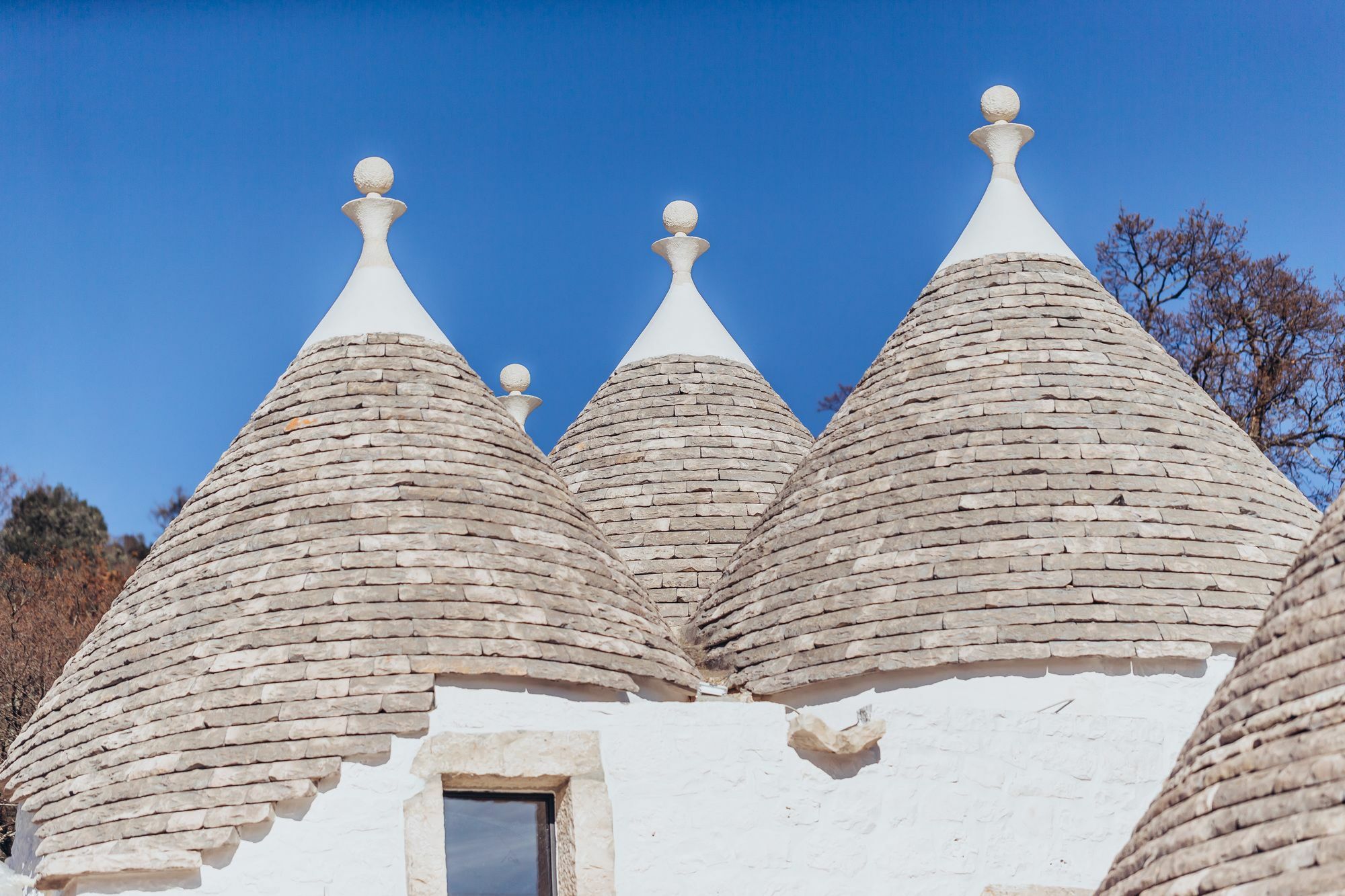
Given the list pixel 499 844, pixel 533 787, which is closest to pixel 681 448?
pixel 533 787

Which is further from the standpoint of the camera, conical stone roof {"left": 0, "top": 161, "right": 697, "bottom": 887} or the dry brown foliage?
the dry brown foliage

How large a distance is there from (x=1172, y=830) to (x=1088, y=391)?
589 centimetres

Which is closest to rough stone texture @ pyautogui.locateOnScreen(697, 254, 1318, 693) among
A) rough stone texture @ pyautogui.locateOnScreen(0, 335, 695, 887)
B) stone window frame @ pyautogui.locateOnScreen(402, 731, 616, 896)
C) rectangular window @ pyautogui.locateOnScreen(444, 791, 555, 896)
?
rough stone texture @ pyautogui.locateOnScreen(0, 335, 695, 887)

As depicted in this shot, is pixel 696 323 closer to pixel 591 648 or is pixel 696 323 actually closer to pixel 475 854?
pixel 591 648

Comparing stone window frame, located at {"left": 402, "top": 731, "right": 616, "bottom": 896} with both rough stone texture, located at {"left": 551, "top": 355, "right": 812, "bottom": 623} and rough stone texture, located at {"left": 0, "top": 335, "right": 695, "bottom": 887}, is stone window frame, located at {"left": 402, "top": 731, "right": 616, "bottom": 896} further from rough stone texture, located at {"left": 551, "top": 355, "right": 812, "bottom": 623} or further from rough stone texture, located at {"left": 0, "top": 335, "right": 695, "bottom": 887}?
rough stone texture, located at {"left": 551, "top": 355, "right": 812, "bottom": 623}

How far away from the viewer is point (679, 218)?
15.7 meters

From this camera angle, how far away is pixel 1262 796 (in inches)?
234

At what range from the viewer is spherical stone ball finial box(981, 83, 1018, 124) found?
13664mm

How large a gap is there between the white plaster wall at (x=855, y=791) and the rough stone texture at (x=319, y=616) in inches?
14.7

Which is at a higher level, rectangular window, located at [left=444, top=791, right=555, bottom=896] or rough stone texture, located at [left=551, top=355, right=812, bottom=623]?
rough stone texture, located at [left=551, top=355, right=812, bottom=623]

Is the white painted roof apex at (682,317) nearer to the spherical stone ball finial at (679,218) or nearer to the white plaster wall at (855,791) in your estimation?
the spherical stone ball finial at (679,218)

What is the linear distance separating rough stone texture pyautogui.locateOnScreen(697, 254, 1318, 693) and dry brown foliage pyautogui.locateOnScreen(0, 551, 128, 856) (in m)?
10.3

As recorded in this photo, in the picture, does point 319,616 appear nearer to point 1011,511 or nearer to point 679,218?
point 1011,511

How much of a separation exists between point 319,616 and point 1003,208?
19.7 ft
